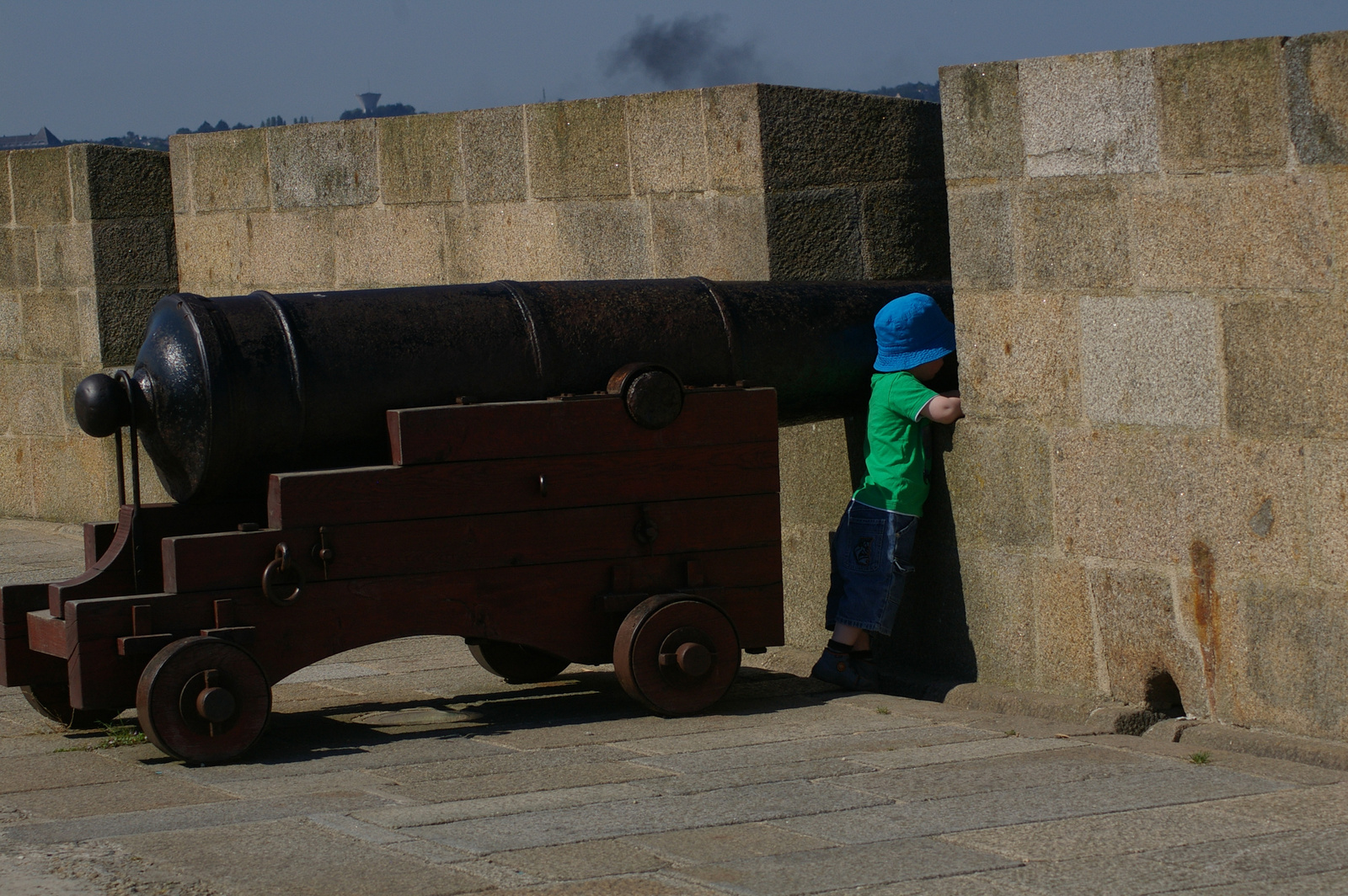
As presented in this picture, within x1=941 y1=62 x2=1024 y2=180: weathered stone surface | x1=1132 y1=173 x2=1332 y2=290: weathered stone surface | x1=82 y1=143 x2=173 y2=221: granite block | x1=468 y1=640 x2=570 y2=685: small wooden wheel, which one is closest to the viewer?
x1=1132 y1=173 x2=1332 y2=290: weathered stone surface

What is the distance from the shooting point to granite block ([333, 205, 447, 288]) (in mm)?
7781

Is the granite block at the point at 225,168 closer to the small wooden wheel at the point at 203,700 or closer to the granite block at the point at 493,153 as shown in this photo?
the granite block at the point at 493,153

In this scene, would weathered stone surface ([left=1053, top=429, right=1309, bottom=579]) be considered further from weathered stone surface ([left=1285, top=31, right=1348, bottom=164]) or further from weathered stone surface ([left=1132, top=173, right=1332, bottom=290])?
weathered stone surface ([left=1285, top=31, right=1348, bottom=164])

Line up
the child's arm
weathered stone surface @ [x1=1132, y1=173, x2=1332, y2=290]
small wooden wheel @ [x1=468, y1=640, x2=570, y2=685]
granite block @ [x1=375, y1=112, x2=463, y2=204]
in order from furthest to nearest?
granite block @ [x1=375, y1=112, x2=463, y2=204] → small wooden wheel @ [x1=468, y1=640, x2=570, y2=685] → the child's arm → weathered stone surface @ [x1=1132, y1=173, x2=1332, y2=290]

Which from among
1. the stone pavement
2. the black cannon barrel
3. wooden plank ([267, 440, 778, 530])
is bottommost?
the stone pavement

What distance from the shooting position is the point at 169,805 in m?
4.03

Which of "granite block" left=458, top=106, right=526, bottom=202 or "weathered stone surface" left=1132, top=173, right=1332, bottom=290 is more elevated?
"granite block" left=458, top=106, right=526, bottom=202

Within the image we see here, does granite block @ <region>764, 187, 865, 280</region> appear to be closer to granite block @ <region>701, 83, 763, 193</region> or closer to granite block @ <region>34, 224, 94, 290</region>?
granite block @ <region>701, 83, 763, 193</region>

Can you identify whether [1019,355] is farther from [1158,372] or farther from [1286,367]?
[1286,367]

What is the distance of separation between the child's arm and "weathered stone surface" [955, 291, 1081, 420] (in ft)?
0.09

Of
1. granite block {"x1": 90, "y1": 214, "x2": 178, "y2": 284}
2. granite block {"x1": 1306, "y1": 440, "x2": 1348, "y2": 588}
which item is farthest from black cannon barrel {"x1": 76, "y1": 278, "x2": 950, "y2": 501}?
granite block {"x1": 90, "y1": 214, "x2": 178, "y2": 284}

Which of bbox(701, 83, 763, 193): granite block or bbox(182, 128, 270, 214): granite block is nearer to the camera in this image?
bbox(701, 83, 763, 193): granite block

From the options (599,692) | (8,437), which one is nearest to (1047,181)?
(599,692)

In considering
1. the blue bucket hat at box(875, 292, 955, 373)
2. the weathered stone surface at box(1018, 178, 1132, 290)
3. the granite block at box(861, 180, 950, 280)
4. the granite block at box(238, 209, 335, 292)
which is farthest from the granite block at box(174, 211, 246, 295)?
the weathered stone surface at box(1018, 178, 1132, 290)
